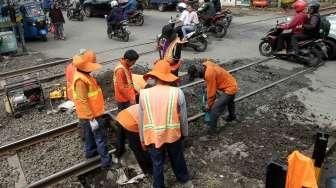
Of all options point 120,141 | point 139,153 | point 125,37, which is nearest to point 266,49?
point 125,37

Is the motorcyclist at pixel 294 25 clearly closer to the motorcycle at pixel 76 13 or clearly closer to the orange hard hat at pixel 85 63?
the orange hard hat at pixel 85 63

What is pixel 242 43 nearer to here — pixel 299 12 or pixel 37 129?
pixel 299 12

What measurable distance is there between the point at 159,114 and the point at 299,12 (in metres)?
7.99

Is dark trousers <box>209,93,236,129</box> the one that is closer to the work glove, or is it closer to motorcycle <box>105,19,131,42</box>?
the work glove

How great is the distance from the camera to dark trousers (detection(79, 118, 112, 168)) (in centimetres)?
632

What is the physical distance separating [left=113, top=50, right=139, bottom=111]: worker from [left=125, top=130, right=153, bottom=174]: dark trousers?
1.06m

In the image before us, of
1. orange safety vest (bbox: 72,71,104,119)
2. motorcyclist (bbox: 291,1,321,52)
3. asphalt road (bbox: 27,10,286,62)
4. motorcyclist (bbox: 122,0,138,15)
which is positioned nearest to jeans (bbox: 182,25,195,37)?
asphalt road (bbox: 27,10,286,62)

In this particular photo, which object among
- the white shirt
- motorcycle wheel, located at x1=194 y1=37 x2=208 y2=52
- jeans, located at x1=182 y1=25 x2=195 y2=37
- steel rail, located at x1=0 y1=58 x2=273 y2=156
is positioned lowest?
steel rail, located at x1=0 y1=58 x2=273 y2=156

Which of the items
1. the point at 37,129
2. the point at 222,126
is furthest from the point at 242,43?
the point at 37,129

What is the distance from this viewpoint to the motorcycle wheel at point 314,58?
464 inches

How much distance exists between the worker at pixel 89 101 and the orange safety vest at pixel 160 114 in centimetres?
118

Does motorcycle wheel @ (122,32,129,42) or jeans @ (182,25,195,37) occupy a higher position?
jeans @ (182,25,195,37)

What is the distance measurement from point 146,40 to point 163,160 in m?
11.2

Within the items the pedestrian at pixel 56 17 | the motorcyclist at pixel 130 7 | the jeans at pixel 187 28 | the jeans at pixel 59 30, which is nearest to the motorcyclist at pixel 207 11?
the jeans at pixel 187 28
